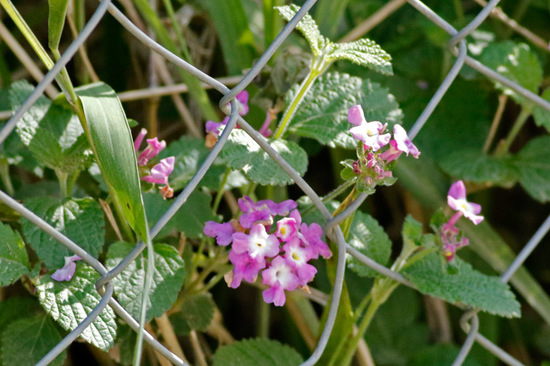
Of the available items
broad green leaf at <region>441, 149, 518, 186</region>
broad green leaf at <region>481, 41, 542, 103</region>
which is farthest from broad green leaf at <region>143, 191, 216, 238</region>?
broad green leaf at <region>481, 41, 542, 103</region>

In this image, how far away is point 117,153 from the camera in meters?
0.62

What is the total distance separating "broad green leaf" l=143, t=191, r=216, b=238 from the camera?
0.82 meters

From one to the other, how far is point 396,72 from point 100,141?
806 mm

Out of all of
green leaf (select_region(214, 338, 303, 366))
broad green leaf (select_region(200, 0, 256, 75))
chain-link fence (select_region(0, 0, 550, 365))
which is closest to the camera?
chain-link fence (select_region(0, 0, 550, 365))

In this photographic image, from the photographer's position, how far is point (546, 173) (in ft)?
3.69

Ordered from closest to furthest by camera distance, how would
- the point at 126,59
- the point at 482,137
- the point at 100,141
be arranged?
the point at 100,141 < the point at 482,137 < the point at 126,59

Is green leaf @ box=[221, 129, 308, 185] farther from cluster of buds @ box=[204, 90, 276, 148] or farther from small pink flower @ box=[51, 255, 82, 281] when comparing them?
small pink flower @ box=[51, 255, 82, 281]

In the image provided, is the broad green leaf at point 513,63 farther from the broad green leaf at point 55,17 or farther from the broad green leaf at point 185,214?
the broad green leaf at point 55,17

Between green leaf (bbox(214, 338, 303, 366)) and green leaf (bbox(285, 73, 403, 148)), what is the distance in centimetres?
30

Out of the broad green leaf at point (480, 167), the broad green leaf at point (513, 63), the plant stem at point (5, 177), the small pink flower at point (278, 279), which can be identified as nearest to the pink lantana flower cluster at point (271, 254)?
the small pink flower at point (278, 279)

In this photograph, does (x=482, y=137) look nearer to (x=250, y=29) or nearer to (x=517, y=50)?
(x=517, y=50)

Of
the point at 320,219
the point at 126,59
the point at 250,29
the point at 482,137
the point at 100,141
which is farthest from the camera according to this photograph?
the point at 126,59

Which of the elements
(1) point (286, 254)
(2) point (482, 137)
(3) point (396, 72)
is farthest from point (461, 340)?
(1) point (286, 254)

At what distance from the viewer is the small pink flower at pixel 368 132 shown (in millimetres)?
672
